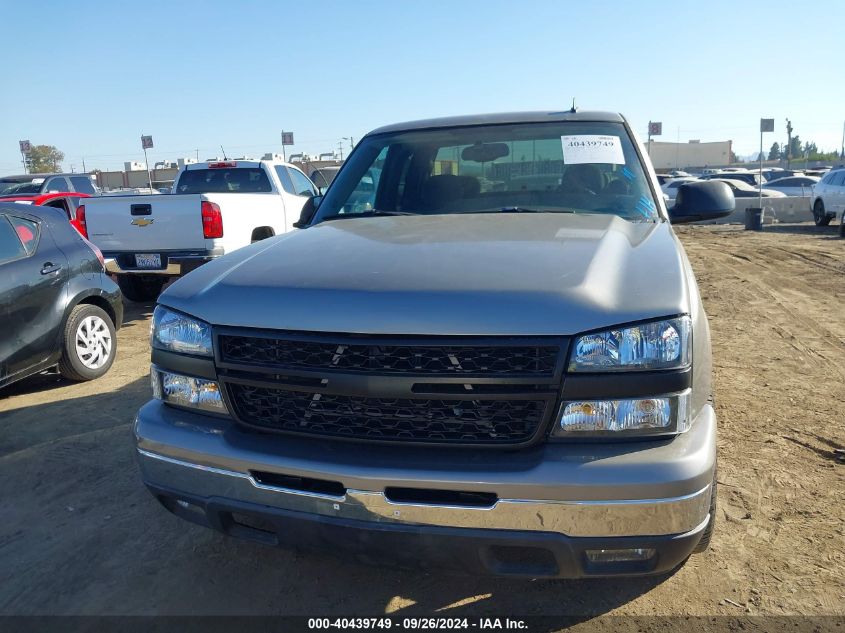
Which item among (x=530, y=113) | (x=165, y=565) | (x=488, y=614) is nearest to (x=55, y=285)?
(x=165, y=565)

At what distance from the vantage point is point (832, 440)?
13.0 feet

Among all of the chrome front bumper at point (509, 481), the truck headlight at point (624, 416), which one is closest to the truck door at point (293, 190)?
the chrome front bumper at point (509, 481)

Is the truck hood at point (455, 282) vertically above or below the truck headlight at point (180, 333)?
above

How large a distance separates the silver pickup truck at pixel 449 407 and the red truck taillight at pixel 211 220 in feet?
18.3

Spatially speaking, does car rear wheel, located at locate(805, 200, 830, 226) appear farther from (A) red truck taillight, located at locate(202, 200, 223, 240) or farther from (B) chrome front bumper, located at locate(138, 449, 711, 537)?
(B) chrome front bumper, located at locate(138, 449, 711, 537)

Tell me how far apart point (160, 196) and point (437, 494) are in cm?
701

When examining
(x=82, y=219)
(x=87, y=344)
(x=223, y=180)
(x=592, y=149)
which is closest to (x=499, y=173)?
(x=592, y=149)

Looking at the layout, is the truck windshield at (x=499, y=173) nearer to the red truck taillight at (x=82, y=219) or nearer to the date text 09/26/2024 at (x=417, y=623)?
the date text 09/26/2024 at (x=417, y=623)

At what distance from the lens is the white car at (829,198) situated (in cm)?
1745

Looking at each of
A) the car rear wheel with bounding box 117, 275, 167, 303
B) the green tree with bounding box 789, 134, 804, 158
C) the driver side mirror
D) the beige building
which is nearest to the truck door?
the car rear wheel with bounding box 117, 275, 167, 303

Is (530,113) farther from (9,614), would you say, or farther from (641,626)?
(9,614)

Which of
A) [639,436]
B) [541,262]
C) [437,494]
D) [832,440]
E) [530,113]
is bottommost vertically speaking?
[832,440]

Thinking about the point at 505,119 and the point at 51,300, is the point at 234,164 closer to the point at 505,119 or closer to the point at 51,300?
the point at 51,300

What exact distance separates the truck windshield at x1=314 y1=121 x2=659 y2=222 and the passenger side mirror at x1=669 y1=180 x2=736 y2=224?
342 mm
